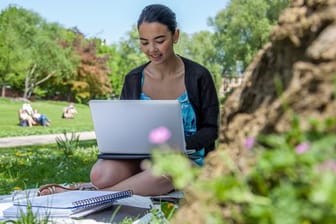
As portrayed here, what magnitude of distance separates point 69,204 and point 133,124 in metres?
0.71

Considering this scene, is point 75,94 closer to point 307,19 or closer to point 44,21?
point 44,21

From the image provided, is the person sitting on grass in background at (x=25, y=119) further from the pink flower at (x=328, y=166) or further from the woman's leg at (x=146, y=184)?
the pink flower at (x=328, y=166)

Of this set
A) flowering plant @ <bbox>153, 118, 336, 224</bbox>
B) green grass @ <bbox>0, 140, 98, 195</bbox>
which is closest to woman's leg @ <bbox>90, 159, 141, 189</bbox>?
green grass @ <bbox>0, 140, 98, 195</bbox>

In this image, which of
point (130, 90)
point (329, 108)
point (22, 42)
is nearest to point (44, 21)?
point (22, 42)

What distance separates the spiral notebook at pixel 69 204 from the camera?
9.37ft

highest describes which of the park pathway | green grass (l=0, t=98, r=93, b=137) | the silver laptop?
the silver laptop

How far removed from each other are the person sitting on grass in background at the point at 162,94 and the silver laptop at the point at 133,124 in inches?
6.6

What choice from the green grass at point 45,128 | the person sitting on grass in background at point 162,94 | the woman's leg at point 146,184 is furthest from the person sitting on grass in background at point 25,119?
the woman's leg at point 146,184

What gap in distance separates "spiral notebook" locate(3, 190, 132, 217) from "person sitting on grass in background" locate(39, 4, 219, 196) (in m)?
0.45

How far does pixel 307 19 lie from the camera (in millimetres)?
1254

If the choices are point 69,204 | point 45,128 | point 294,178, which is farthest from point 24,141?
point 294,178

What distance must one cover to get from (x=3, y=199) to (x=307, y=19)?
2.83m

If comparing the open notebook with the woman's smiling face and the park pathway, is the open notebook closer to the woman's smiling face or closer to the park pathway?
the woman's smiling face

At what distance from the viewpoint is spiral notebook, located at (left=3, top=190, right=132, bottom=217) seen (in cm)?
286
